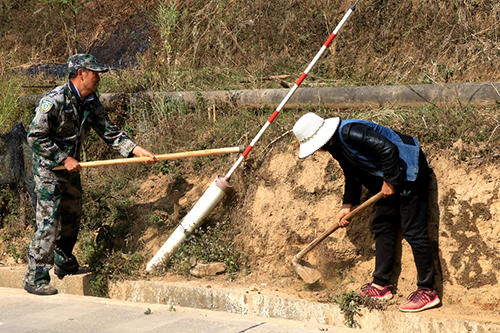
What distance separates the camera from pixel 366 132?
3992mm

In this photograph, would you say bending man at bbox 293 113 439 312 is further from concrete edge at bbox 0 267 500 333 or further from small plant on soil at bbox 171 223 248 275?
small plant on soil at bbox 171 223 248 275

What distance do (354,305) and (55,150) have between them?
302cm

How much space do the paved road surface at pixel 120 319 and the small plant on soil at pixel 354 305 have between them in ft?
2.64

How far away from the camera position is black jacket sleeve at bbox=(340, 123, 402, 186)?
12.9 ft

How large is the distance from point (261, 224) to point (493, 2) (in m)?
4.15


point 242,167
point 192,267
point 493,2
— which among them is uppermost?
point 493,2

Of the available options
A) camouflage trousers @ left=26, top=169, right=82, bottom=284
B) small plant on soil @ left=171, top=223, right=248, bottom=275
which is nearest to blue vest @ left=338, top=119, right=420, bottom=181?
small plant on soil @ left=171, top=223, right=248, bottom=275

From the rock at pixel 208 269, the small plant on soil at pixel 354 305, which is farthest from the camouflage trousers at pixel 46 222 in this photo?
the small plant on soil at pixel 354 305

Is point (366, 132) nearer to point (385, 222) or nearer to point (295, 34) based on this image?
point (385, 222)

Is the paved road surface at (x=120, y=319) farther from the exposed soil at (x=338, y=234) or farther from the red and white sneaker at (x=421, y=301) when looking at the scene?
the exposed soil at (x=338, y=234)

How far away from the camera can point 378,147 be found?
12.9 ft

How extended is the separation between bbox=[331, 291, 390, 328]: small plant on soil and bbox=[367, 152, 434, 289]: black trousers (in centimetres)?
20

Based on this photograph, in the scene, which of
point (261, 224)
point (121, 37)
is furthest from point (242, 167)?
point (121, 37)

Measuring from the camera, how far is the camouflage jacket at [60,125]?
4.81m
